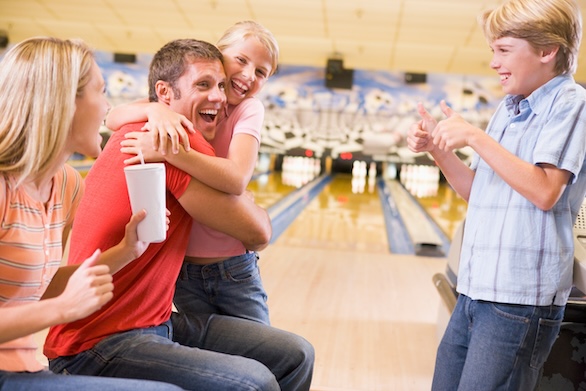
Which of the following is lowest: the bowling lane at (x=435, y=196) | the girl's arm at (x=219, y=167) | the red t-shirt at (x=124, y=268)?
the bowling lane at (x=435, y=196)

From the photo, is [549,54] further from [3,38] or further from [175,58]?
[3,38]

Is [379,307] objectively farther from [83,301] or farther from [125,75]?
[125,75]

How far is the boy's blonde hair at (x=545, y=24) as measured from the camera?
1529 mm

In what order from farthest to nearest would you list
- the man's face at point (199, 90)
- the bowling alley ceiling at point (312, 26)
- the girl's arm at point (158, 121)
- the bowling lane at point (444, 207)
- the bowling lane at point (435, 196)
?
1. the bowling alley ceiling at point (312, 26)
2. the bowling lane at point (435, 196)
3. the bowling lane at point (444, 207)
4. the man's face at point (199, 90)
5. the girl's arm at point (158, 121)

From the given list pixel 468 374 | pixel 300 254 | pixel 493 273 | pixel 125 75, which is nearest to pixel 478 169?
pixel 493 273

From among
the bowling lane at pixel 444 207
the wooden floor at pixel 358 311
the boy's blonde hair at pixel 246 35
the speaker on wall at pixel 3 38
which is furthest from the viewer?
the speaker on wall at pixel 3 38

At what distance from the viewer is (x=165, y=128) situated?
1542 mm

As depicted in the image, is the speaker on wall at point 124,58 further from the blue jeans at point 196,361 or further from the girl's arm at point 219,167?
the blue jeans at point 196,361

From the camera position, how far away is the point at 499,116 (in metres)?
1.76

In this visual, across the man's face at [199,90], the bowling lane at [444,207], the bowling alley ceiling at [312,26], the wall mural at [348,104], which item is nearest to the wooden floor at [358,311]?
the man's face at [199,90]

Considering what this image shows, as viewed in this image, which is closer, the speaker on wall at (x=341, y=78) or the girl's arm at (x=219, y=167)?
the girl's arm at (x=219, y=167)

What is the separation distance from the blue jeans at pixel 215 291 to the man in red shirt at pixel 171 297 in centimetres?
9

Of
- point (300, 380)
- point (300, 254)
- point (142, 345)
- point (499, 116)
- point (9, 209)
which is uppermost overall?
point (499, 116)

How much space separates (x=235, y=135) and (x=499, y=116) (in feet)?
2.08
